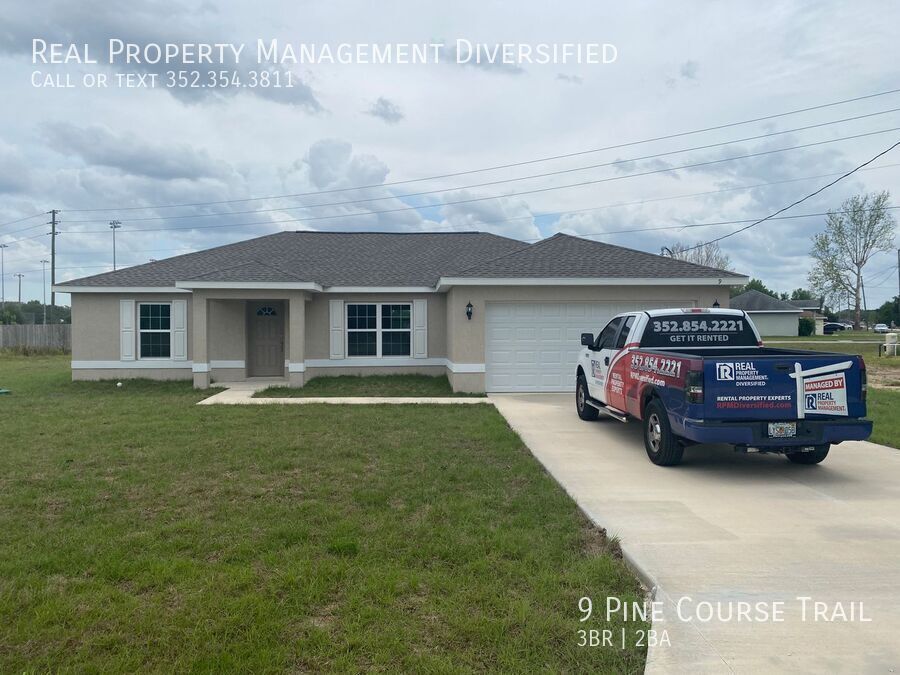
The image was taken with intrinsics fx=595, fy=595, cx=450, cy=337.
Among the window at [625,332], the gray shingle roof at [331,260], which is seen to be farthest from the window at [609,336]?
the gray shingle roof at [331,260]

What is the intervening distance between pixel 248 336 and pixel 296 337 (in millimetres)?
2611

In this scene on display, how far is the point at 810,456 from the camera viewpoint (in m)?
7.68

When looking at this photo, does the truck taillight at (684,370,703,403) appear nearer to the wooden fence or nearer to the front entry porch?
the front entry porch

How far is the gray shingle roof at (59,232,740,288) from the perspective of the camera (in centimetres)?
1480

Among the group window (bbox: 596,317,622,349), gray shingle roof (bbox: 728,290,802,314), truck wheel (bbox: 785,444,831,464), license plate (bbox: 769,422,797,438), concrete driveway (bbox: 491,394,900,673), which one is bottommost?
concrete driveway (bbox: 491,394,900,673)

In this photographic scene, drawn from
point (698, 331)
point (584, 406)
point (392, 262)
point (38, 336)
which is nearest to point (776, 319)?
point (392, 262)

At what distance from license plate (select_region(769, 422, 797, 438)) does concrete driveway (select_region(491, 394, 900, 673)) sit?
59cm

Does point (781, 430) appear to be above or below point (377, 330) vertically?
below

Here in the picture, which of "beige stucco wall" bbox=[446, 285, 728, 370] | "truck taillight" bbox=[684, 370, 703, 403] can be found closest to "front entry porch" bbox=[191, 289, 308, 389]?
"beige stucco wall" bbox=[446, 285, 728, 370]

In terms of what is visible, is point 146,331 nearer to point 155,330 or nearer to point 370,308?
point 155,330

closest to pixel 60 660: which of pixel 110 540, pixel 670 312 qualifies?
pixel 110 540

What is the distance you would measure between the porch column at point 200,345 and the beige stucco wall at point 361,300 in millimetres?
2790

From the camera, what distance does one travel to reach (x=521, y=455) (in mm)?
8016

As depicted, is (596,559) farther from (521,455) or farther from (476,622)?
(521,455)
